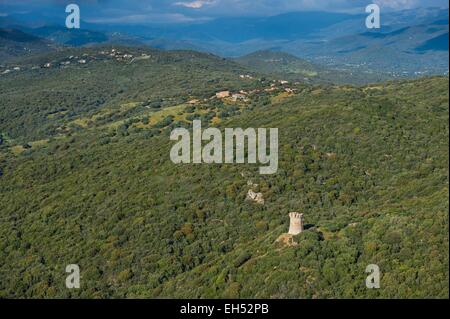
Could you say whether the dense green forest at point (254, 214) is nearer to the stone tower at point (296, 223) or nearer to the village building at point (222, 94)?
the stone tower at point (296, 223)

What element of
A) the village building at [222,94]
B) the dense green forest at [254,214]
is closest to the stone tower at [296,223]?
the dense green forest at [254,214]

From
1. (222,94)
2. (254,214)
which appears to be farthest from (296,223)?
(222,94)

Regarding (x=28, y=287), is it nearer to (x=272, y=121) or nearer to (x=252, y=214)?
(x=252, y=214)

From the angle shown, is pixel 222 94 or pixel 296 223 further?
pixel 222 94

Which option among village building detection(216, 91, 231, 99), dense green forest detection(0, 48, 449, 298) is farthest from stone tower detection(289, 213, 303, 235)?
village building detection(216, 91, 231, 99)

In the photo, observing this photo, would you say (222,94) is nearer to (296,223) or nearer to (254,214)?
(254,214)
